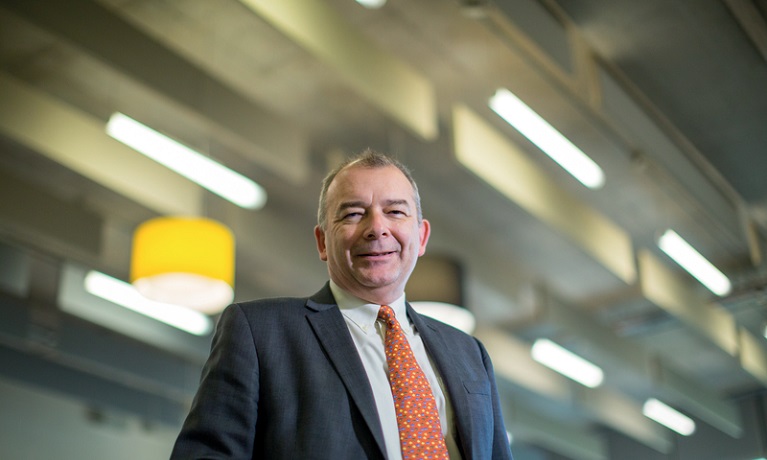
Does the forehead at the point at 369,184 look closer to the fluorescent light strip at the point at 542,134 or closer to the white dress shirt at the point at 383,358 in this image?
the white dress shirt at the point at 383,358

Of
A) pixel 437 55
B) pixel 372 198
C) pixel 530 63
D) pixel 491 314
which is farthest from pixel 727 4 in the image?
pixel 491 314

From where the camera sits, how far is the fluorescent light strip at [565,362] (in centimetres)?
927

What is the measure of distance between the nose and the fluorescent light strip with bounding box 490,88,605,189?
324 centimetres

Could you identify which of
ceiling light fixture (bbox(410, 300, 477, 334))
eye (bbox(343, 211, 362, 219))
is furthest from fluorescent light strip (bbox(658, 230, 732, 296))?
eye (bbox(343, 211, 362, 219))

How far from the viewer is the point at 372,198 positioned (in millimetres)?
1725

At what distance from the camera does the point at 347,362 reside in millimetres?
1582

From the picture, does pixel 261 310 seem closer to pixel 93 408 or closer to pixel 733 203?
pixel 733 203

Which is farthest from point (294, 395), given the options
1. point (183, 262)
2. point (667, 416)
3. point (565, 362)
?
point (667, 416)

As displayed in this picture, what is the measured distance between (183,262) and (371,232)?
3.76 meters

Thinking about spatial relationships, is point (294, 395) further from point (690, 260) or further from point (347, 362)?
point (690, 260)

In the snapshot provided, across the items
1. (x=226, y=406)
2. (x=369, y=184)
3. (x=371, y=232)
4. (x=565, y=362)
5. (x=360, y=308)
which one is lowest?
(x=226, y=406)

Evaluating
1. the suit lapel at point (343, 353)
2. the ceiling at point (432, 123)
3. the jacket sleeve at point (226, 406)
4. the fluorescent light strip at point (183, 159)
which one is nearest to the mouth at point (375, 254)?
the suit lapel at point (343, 353)

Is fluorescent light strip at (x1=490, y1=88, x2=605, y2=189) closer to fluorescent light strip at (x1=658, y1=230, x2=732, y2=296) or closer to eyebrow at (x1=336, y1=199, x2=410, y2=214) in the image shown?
fluorescent light strip at (x1=658, y1=230, x2=732, y2=296)

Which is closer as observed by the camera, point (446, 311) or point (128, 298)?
point (446, 311)
